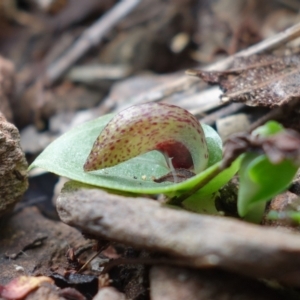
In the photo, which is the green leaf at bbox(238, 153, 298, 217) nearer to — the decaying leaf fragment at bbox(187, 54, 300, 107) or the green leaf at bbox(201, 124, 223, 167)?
the green leaf at bbox(201, 124, 223, 167)

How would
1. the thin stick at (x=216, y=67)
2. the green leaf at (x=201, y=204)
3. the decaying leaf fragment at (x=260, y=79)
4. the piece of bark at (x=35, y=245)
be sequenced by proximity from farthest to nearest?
1. the thin stick at (x=216, y=67)
2. the decaying leaf fragment at (x=260, y=79)
3. the piece of bark at (x=35, y=245)
4. the green leaf at (x=201, y=204)

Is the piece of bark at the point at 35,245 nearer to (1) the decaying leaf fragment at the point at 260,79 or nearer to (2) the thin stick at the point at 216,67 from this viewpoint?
(1) the decaying leaf fragment at the point at 260,79

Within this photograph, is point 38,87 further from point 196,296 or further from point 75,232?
point 196,296

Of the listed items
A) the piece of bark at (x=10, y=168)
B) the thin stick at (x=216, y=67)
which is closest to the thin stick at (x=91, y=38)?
the thin stick at (x=216, y=67)

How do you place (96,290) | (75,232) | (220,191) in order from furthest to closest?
(75,232) < (220,191) < (96,290)

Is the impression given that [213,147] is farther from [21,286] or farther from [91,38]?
[91,38]

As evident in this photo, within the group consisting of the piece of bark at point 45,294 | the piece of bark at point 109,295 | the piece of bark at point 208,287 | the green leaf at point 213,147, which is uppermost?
the green leaf at point 213,147

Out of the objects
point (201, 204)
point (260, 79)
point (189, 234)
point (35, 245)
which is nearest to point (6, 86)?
point (35, 245)

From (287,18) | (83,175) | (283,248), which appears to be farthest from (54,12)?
(283,248)
